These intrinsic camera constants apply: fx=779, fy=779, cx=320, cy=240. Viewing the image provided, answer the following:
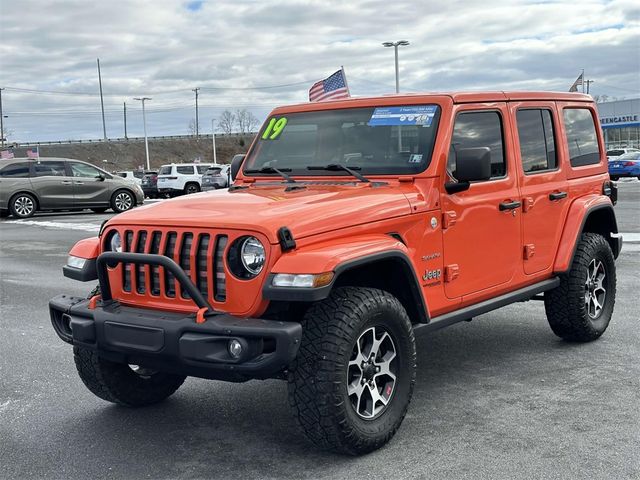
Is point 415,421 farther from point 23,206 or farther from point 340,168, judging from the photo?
point 23,206

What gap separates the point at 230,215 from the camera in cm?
413

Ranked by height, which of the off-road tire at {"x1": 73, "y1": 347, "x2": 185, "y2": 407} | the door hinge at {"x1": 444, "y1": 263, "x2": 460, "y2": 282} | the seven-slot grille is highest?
the seven-slot grille

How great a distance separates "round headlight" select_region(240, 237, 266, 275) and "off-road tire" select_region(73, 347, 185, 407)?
1220 mm

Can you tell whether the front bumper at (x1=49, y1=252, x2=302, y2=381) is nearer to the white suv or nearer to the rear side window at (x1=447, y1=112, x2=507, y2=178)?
the rear side window at (x1=447, y1=112, x2=507, y2=178)

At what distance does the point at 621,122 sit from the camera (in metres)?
77.9

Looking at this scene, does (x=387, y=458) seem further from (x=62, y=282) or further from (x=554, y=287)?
(x=62, y=282)

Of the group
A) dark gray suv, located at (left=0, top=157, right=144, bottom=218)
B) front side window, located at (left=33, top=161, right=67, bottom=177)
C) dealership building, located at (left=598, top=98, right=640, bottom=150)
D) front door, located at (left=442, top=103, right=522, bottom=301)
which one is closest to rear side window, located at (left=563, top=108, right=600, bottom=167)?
front door, located at (left=442, top=103, right=522, bottom=301)

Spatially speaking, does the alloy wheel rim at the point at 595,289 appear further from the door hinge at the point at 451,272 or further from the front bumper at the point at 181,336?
the front bumper at the point at 181,336

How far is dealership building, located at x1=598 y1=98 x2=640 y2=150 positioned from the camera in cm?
7700

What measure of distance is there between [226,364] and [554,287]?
10.2 feet

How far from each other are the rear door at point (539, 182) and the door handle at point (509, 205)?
0.33 feet

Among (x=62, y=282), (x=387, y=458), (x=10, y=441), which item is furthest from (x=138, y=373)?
(x=62, y=282)

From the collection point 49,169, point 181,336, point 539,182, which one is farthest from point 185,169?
point 181,336

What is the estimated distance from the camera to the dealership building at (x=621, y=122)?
3031 inches
